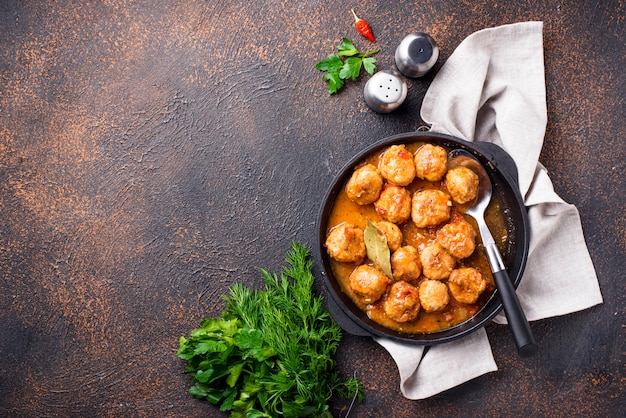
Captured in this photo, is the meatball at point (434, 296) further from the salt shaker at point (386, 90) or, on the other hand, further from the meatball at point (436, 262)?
the salt shaker at point (386, 90)

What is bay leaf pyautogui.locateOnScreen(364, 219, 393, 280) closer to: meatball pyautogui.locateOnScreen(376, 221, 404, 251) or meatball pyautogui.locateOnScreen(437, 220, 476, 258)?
meatball pyautogui.locateOnScreen(376, 221, 404, 251)

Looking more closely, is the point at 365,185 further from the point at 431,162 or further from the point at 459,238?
the point at 459,238

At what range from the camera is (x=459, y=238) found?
11.6ft

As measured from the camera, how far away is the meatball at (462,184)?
11.5 ft

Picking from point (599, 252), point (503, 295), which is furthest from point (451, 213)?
point (599, 252)

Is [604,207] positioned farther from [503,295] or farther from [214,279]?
[214,279]

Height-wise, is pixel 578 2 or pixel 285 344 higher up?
pixel 578 2

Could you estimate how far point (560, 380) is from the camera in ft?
12.9

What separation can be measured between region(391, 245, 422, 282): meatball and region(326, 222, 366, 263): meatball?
22 centimetres

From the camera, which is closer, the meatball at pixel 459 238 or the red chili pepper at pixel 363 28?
the meatball at pixel 459 238

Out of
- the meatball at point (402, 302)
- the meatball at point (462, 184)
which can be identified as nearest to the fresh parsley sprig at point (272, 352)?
the meatball at point (402, 302)

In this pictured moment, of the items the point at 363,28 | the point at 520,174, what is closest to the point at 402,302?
the point at 520,174

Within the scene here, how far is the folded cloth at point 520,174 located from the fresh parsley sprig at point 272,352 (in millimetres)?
466

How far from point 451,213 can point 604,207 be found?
48.4 inches
